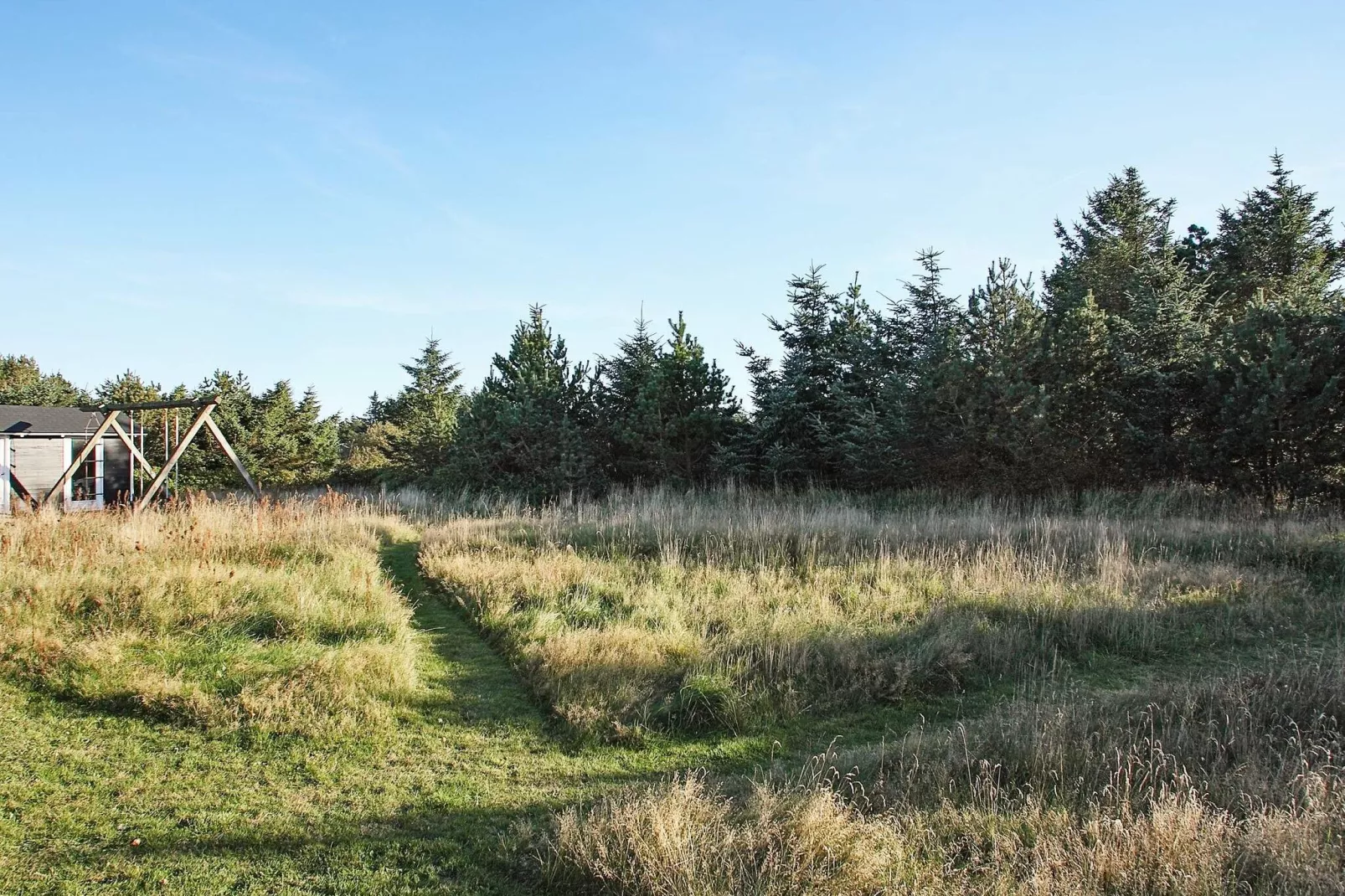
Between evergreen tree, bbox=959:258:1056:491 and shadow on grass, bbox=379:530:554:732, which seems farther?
evergreen tree, bbox=959:258:1056:491

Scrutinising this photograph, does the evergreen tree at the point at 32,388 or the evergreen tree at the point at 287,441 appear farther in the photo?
the evergreen tree at the point at 32,388

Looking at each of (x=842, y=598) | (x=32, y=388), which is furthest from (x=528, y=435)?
(x=32, y=388)

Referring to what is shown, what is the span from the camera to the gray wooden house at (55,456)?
61.1 feet

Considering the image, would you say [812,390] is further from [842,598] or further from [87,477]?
[87,477]

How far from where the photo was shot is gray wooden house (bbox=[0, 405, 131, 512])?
61.1 feet

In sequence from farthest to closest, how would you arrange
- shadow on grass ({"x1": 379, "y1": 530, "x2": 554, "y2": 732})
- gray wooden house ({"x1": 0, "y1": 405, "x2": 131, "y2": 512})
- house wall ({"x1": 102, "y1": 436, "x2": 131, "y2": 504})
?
house wall ({"x1": 102, "y1": 436, "x2": 131, "y2": 504}) < gray wooden house ({"x1": 0, "y1": 405, "x2": 131, "y2": 512}) < shadow on grass ({"x1": 379, "y1": 530, "x2": 554, "y2": 732})

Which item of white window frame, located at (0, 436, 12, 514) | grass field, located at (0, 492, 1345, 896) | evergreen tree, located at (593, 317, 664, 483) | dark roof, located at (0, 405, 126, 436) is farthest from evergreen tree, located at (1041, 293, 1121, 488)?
white window frame, located at (0, 436, 12, 514)

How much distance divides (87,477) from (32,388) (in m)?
14.6

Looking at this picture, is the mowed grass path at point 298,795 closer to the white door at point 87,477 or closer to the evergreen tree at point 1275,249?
the white door at point 87,477

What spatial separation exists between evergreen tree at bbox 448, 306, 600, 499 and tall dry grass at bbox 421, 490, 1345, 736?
631cm

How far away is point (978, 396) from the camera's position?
16297 millimetres

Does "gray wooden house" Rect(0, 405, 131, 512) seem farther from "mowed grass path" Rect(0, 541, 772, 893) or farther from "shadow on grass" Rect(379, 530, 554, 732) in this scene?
"mowed grass path" Rect(0, 541, 772, 893)

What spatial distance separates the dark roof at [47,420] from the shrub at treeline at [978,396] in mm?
3557

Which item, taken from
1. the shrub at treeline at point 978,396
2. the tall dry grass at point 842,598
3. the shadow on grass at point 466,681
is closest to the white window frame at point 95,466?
the shrub at treeline at point 978,396
